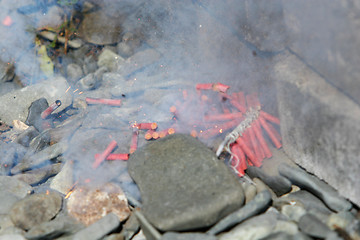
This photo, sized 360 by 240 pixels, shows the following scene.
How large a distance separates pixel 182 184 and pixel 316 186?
1448mm

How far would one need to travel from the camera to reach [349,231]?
314 centimetres

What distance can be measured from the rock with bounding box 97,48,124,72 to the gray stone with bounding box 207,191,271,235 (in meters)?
4.02

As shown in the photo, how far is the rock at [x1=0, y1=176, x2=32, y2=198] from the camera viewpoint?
434cm

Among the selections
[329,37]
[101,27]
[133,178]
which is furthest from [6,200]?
[329,37]

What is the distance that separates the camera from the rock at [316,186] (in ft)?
11.8

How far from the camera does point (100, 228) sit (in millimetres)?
3674

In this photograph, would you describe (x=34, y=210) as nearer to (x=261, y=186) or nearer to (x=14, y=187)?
(x=14, y=187)

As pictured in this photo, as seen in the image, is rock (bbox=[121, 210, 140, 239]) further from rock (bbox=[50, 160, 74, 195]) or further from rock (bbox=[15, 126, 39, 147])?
rock (bbox=[15, 126, 39, 147])

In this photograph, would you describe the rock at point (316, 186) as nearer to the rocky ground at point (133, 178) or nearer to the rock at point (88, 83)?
the rocky ground at point (133, 178)

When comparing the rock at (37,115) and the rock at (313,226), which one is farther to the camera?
the rock at (37,115)

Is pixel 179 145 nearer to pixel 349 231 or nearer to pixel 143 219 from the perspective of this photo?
pixel 143 219

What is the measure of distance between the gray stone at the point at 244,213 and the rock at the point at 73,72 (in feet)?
13.9

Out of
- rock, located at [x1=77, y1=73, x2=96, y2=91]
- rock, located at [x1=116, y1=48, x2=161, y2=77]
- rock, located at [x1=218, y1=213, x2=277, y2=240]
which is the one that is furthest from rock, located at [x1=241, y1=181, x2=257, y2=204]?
rock, located at [x1=77, y1=73, x2=96, y2=91]

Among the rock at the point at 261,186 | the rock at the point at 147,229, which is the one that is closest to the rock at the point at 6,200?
the rock at the point at 147,229
